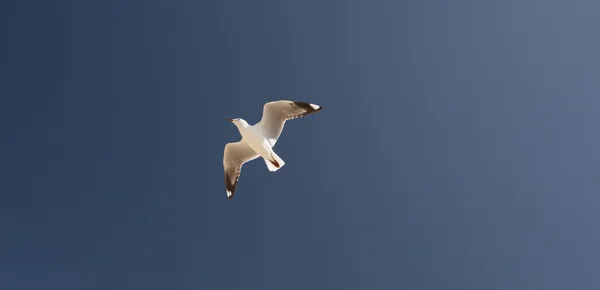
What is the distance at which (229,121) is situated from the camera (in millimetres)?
12695

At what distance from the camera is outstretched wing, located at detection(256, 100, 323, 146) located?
1177cm

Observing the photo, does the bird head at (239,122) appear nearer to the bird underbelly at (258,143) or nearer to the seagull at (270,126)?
the seagull at (270,126)

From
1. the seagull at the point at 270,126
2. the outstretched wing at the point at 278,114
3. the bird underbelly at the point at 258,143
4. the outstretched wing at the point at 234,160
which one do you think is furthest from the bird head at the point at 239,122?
the outstretched wing at the point at 234,160

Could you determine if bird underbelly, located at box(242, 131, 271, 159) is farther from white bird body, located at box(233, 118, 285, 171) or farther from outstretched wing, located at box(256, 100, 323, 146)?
outstretched wing, located at box(256, 100, 323, 146)

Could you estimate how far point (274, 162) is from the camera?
492 inches

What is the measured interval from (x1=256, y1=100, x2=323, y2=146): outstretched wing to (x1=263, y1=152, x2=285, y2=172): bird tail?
1.02 feet

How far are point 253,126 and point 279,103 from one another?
975 millimetres

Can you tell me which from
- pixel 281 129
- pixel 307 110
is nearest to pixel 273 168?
→ pixel 281 129

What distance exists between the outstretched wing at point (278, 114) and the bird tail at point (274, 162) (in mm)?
311

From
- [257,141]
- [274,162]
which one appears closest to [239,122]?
[257,141]

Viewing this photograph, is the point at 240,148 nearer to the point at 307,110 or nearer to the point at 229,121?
the point at 229,121

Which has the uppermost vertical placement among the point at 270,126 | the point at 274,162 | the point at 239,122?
the point at 239,122

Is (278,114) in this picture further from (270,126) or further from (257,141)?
(257,141)

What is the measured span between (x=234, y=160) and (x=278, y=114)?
2.41m
